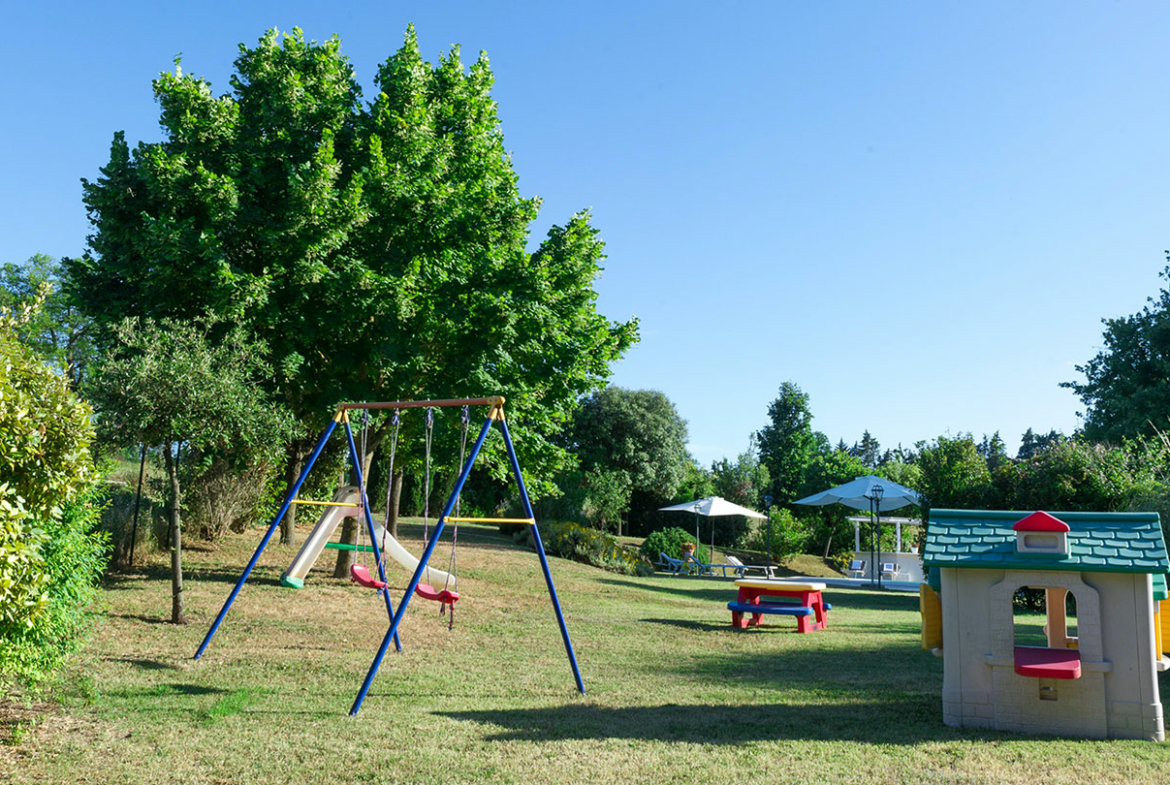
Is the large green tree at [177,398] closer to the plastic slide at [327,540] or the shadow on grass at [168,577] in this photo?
the plastic slide at [327,540]

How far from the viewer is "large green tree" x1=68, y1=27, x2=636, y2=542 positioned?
12578 mm

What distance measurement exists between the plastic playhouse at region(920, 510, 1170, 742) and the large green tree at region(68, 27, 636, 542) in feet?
28.0

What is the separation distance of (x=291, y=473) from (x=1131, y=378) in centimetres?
2801

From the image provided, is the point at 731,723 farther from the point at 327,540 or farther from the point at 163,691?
the point at 327,540

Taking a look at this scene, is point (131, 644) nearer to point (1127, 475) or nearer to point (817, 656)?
point (817, 656)

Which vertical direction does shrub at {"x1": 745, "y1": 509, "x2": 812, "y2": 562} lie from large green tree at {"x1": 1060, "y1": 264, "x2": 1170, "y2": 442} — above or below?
below

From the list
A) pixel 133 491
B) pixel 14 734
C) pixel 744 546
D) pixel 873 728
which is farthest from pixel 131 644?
pixel 744 546

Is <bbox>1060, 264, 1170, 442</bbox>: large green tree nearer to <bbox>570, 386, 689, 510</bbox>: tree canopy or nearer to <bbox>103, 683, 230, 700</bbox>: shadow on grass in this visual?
<bbox>570, 386, 689, 510</bbox>: tree canopy

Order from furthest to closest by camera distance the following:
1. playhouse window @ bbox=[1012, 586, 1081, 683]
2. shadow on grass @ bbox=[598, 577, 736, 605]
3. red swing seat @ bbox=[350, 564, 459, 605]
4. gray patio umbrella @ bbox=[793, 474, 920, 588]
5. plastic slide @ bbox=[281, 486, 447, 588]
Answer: gray patio umbrella @ bbox=[793, 474, 920, 588] → shadow on grass @ bbox=[598, 577, 736, 605] → plastic slide @ bbox=[281, 486, 447, 588] → red swing seat @ bbox=[350, 564, 459, 605] → playhouse window @ bbox=[1012, 586, 1081, 683]

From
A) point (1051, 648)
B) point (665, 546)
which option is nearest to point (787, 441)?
point (665, 546)

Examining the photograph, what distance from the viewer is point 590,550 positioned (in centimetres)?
2330

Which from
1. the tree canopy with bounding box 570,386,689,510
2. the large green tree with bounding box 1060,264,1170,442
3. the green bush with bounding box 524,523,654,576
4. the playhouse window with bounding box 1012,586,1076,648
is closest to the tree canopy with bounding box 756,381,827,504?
the tree canopy with bounding box 570,386,689,510

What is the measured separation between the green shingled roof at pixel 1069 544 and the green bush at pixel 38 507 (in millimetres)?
6256

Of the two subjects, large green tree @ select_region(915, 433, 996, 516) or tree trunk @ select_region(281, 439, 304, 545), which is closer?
tree trunk @ select_region(281, 439, 304, 545)
